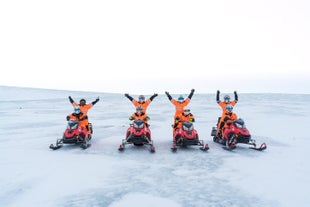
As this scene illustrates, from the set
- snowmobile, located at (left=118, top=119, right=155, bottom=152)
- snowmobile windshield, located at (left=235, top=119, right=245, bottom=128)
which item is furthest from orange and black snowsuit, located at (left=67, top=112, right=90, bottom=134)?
Answer: snowmobile windshield, located at (left=235, top=119, right=245, bottom=128)

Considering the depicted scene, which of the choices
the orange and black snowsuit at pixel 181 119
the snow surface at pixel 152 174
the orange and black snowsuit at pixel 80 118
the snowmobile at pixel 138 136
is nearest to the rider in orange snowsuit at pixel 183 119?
the orange and black snowsuit at pixel 181 119

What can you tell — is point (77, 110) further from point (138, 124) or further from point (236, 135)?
point (236, 135)

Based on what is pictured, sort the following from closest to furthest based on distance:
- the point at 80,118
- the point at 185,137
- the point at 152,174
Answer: the point at 152,174 → the point at 185,137 → the point at 80,118

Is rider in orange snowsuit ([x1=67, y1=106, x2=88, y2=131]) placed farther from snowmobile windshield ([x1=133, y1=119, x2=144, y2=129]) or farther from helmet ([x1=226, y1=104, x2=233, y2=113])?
helmet ([x1=226, y1=104, x2=233, y2=113])

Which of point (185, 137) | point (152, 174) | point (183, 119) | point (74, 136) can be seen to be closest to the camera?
point (152, 174)

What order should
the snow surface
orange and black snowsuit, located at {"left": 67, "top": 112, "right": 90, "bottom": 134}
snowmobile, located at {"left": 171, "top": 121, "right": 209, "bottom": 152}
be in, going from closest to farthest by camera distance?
the snow surface, snowmobile, located at {"left": 171, "top": 121, "right": 209, "bottom": 152}, orange and black snowsuit, located at {"left": 67, "top": 112, "right": 90, "bottom": 134}

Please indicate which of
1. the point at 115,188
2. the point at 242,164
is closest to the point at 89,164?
the point at 115,188

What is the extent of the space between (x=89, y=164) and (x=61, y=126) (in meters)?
6.16

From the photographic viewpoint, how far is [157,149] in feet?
27.3

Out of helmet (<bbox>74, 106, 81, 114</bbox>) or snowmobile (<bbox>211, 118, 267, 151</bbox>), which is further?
helmet (<bbox>74, 106, 81, 114</bbox>)

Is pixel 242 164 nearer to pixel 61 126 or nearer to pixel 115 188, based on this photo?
pixel 115 188

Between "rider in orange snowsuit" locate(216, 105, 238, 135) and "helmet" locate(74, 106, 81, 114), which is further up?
"helmet" locate(74, 106, 81, 114)

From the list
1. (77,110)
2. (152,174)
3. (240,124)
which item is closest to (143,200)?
(152,174)

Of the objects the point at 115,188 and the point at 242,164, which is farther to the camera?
the point at 242,164
